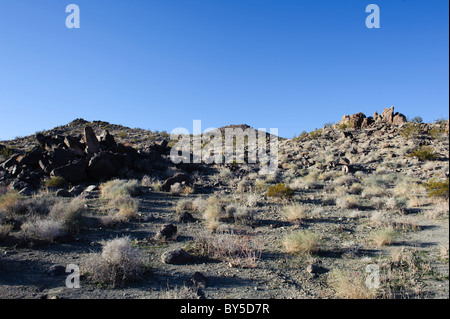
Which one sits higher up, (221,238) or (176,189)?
(176,189)

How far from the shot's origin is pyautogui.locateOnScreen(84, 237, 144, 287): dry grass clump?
197 inches

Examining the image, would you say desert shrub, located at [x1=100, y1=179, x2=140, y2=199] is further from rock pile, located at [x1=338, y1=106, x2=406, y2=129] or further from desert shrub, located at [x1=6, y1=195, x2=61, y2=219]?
rock pile, located at [x1=338, y1=106, x2=406, y2=129]

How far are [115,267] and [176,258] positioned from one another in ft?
4.30

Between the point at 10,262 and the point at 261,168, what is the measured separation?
694 inches

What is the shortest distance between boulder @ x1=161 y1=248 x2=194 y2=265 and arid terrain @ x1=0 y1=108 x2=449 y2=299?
3 centimetres

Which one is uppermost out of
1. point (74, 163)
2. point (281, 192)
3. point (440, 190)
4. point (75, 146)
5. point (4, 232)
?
point (75, 146)

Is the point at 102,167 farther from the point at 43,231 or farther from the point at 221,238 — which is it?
the point at 221,238

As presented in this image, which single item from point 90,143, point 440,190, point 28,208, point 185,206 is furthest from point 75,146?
point 440,190

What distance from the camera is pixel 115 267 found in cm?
511
